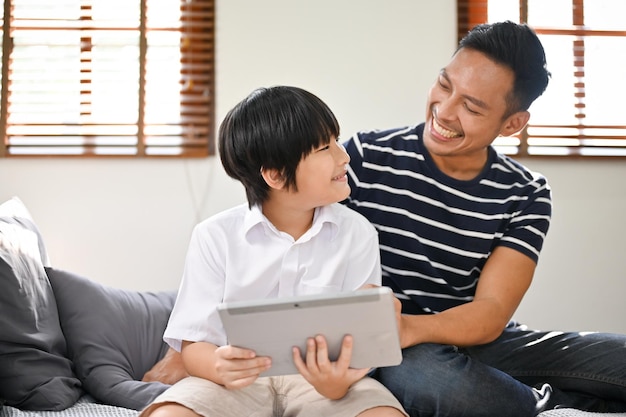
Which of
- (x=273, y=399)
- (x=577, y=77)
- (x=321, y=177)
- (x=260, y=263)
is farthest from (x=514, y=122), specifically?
(x=577, y=77)

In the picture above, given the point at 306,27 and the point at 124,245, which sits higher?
the point at 306,27

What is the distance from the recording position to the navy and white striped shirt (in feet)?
6.28

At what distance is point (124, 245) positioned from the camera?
3012 millimetres

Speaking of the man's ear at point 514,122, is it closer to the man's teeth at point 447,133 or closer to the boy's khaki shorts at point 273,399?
the man's teeth at point 447,133

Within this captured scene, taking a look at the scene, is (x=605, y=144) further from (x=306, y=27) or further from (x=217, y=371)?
(x=217, y=371)

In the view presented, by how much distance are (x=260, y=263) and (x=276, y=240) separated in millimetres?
64

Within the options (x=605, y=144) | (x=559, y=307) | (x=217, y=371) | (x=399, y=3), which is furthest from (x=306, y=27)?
(x=217, y=371)

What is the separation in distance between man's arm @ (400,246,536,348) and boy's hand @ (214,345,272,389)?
391mm

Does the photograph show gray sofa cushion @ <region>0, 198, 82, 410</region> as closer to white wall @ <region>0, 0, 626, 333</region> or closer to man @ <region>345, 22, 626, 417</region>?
man @ <region>345, 22, 626, 417</region>

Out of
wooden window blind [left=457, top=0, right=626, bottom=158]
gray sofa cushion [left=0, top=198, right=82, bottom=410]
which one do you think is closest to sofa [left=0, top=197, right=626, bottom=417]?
gray sofa cushion [left=0, top=198, right=82, bottom=410]

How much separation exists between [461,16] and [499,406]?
6.11 feet

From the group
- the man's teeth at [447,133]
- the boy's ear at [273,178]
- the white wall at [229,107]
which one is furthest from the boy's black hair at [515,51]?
the white wall at [229,107]

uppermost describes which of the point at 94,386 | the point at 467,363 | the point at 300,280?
the point at 300,280

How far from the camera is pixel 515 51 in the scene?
1.93 m
